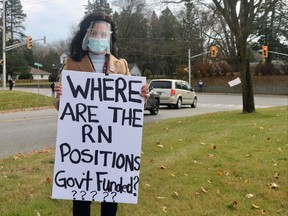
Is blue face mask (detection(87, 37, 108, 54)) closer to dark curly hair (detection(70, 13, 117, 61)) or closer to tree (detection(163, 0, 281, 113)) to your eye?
dark curly hair (detection(70, 13, 117, 61))

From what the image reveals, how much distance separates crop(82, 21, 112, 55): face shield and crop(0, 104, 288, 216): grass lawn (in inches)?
76.0

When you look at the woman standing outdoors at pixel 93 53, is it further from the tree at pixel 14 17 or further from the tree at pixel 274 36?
the tree at pixel 14 17

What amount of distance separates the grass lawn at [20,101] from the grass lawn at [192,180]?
57.4ft

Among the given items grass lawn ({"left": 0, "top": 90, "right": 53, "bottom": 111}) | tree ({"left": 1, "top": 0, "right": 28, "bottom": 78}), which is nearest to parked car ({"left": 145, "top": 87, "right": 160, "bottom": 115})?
grass lawn ({"left": 0, "top": 90, "right": 53, "bottom": 111})

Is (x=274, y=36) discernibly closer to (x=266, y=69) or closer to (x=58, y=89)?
(x=266, y=69)

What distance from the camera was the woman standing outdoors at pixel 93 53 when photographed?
3447mm

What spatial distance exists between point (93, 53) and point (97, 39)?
0.39ft

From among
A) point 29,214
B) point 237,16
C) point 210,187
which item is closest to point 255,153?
point 210,187

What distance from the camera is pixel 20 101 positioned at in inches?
1032

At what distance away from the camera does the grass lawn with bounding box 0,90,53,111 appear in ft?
80.6

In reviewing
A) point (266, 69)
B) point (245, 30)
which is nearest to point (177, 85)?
point (245, 30)

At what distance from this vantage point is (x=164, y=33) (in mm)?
83062

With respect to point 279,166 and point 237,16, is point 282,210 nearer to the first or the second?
point 279,166

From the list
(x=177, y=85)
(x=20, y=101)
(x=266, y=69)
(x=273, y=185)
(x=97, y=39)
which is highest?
(x=266, y=69)
